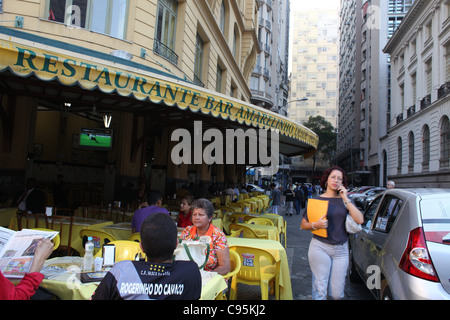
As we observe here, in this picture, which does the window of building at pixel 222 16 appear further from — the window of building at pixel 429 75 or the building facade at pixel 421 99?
the window of building at pixel 429 75

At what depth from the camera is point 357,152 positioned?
5634 cm

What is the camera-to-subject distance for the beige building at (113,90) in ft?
15.7

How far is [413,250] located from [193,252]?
2.06 m

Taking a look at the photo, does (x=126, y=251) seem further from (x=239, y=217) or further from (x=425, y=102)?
(x=425, y=102)

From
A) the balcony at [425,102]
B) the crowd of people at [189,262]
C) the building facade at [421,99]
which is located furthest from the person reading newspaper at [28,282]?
the balcony at [425,102]

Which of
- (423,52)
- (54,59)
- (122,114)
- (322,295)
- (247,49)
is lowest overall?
(322,295)

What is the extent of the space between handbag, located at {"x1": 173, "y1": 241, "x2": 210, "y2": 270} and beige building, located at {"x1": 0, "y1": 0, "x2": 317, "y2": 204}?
274 cm

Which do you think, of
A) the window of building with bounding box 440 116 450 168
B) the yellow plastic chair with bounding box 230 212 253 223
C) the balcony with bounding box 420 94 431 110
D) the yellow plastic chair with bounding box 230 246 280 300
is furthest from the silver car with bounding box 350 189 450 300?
the balcony with bounding box 420 94 431 110

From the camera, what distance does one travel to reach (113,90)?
475cm

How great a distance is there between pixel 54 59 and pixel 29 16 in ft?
20.0

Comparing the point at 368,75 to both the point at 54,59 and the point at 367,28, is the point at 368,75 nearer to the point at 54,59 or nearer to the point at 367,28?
the point at 367,28

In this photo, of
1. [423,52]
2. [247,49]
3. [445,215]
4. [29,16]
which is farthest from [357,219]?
[423,52]

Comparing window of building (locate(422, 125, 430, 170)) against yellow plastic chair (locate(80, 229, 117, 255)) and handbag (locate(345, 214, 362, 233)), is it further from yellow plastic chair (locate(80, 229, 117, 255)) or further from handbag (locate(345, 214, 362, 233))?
yellow plastic chair (locate(80, 229, 117, 255))
